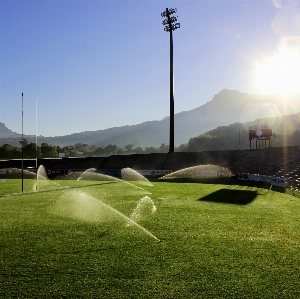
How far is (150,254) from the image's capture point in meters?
8.99

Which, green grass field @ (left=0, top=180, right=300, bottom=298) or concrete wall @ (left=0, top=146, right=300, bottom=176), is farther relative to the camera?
concrete wall @ (left=0, top=146, right=300, bottom=176)

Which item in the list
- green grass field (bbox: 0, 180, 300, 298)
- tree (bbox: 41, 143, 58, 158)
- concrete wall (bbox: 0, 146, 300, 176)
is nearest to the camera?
green grass field (bbox: 0, 180, 300, 298)

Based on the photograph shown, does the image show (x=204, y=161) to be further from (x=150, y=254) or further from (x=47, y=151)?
(x=47, y=151)

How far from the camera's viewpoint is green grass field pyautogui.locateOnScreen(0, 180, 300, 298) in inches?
265

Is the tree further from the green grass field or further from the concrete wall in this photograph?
the green grass field

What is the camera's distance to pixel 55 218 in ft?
47.0

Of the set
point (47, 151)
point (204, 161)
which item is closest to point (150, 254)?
point (204, 161)

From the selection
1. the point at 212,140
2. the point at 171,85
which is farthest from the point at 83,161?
the point at 212,140

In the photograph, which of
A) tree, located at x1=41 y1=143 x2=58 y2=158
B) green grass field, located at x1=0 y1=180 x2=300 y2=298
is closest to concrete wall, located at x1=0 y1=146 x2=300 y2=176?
green grass field, located at x1=0 y1=180 x2=300 y2=298

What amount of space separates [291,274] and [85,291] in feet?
16.1

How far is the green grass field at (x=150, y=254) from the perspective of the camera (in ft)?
22.1

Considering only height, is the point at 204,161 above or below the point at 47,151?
below

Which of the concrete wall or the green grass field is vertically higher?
the concrete wall

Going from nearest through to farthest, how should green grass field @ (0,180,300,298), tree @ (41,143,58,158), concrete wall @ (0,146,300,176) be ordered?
1. green grass field @ (0,180,300,298)
2. concrete wall @ (0,146,300,176)
3. tree @ (41,143,58,158)
